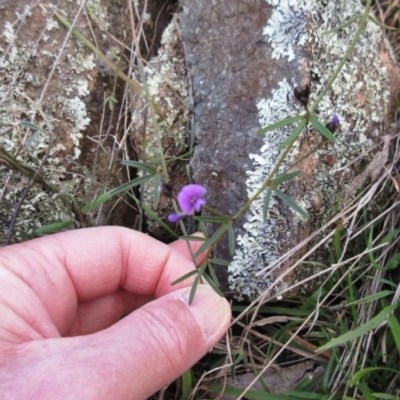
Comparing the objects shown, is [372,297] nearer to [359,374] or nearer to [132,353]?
[359,374]

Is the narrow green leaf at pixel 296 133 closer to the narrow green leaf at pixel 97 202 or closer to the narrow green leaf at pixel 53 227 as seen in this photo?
the narrow green leaf at pixel 97 202

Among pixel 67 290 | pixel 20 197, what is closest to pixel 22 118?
pixel 20 197

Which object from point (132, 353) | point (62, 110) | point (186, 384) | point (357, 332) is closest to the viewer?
point (132, 353)

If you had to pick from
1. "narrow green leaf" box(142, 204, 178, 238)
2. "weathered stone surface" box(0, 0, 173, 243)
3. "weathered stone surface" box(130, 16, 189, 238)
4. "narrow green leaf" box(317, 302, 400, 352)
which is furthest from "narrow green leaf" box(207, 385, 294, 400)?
"weathered stone surface" box(0, 0, 173, 243)

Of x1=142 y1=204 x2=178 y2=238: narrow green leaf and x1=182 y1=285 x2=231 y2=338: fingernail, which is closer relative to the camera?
x1=182 y1=285 x2=231 y2=338: fingernail

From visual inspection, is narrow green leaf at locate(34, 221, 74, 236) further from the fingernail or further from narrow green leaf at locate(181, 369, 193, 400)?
narrow green leaf at locate(181, 369, 193, 400)

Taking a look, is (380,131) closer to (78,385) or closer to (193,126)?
(193,126)

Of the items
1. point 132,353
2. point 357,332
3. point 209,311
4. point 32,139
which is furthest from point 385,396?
point 32,139
